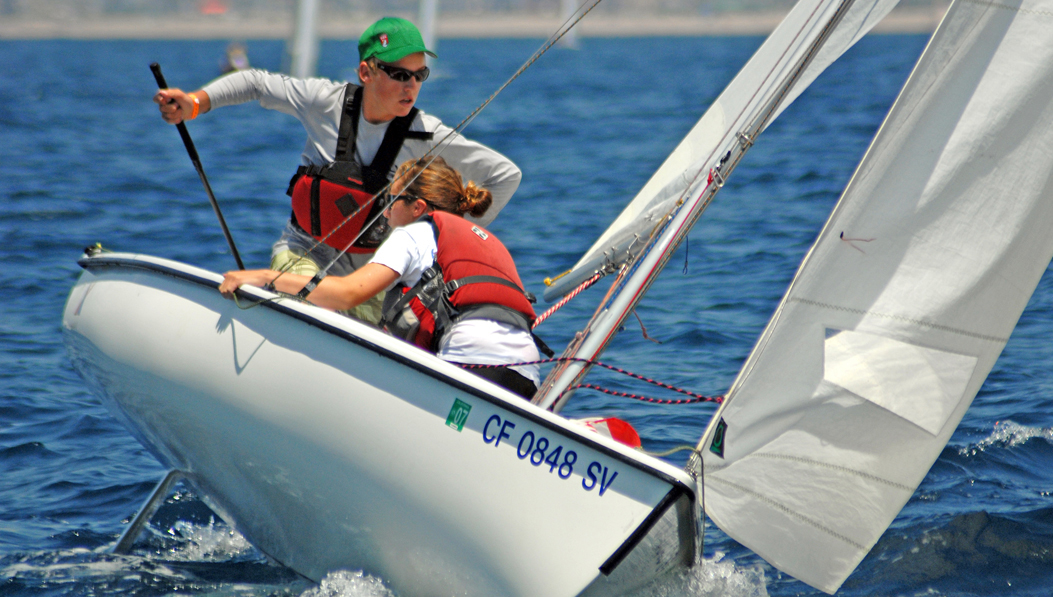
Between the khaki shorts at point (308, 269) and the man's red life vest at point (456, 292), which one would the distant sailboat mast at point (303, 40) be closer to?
the khaki shorts at point (308, 269)

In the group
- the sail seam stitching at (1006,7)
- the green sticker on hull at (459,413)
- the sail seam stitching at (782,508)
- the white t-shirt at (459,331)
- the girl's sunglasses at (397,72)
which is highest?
the sail seam stitching at (1006,7)

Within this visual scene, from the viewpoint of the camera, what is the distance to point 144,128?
48.6 ft

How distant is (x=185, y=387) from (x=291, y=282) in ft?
1.25

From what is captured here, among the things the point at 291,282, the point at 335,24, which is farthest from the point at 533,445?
the point at 335,24

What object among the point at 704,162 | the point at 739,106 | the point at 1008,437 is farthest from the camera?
the point at 1008,437

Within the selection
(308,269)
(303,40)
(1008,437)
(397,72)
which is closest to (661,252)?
(397,72)

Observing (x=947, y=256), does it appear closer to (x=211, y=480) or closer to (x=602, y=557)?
(x=602, y=557)

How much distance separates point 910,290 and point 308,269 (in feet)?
5.22

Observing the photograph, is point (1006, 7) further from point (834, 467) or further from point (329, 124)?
point (329, 124)

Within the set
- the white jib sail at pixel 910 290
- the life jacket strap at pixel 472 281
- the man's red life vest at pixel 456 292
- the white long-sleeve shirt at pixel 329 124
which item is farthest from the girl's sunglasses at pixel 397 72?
the white jib sail at pixel 910 290

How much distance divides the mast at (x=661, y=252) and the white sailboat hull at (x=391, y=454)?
0.92ft

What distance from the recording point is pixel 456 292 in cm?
250

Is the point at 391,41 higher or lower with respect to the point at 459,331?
higher

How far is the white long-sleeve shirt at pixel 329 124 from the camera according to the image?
2885mm
